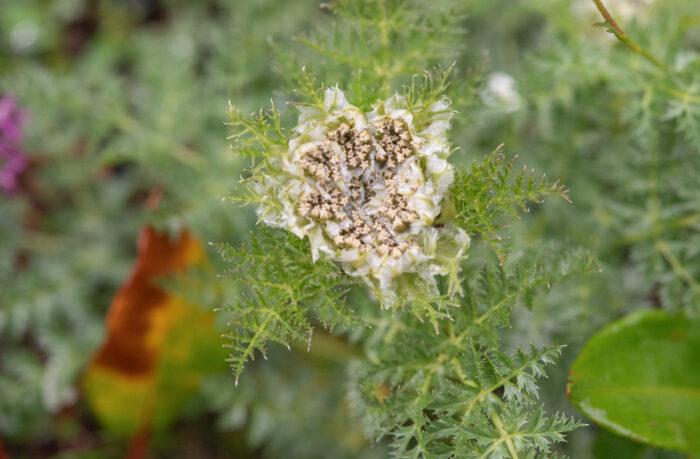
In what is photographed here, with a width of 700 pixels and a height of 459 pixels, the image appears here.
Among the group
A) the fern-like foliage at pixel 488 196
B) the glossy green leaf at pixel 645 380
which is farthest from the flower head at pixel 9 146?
the glossy green leaf at pixel 645 380

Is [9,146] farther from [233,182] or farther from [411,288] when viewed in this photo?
[411,288]

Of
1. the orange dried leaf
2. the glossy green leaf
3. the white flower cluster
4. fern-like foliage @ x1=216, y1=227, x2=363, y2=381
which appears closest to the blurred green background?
the orange dried leaf

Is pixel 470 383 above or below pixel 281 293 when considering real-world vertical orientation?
below

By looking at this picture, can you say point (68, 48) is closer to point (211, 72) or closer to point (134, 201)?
point (134, 201)

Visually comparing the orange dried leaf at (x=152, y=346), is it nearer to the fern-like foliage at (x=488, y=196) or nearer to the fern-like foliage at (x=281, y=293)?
the fern-like foliage at (x=281, y=293)

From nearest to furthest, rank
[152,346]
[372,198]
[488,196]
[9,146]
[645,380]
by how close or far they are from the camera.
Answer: [488,196] → [372,198] → [645,380] → [152,346] → [9,146]

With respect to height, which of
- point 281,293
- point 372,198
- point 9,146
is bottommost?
point 9,146

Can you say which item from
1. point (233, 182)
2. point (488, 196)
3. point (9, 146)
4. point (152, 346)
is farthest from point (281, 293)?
point (9, 146)
